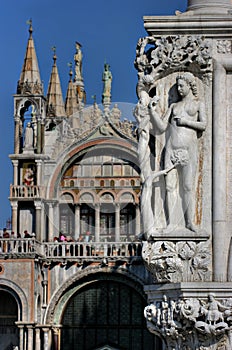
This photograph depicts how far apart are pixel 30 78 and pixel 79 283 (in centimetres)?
747

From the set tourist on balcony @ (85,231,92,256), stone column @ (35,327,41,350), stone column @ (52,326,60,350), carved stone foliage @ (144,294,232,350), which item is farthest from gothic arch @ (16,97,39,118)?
carved stone foliage @ (144,294,232,350)

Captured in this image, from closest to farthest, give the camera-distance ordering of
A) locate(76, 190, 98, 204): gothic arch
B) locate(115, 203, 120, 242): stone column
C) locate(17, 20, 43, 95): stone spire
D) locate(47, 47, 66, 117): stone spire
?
locate(115, 203, 120, 242): stone column → locate(76, 190, 98, 204): gothic arch → locate(17, 20, 43, 95): stone spire → locate(47, 47, 66, 117): stone spire

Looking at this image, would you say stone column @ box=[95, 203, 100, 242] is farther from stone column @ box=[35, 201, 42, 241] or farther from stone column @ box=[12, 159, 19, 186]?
stone column @ box=[12, 159, 19, 186]

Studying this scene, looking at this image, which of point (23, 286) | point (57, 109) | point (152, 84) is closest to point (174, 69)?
point (152, 84)

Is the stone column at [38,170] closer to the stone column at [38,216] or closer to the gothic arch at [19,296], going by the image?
the stone column at [38,216]

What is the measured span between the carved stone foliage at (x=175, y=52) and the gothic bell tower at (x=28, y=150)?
128 feet

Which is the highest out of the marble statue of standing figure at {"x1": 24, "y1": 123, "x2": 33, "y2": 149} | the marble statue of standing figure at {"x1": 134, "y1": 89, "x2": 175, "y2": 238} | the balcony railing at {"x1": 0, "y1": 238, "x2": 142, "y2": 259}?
the marble statue of standing figure at {"x1": 24, "y1": 123, "x2": 33, "y2": 149}

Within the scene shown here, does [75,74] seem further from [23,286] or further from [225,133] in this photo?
[225,133]

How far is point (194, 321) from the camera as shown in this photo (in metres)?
9.92

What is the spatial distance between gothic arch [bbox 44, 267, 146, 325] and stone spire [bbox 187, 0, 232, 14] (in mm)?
38056

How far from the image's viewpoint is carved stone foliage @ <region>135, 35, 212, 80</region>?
33.6 feet

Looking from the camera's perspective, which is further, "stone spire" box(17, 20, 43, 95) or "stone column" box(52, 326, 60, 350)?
"stone spire" box(17, 20, 43, 95)

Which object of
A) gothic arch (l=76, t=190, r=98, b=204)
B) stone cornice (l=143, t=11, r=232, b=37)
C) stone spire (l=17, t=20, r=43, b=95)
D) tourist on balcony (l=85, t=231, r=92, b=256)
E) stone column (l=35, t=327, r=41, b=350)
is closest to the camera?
stone cornice (l=143, t=11, r=232, b=37)

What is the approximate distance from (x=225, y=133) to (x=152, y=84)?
640 mm
